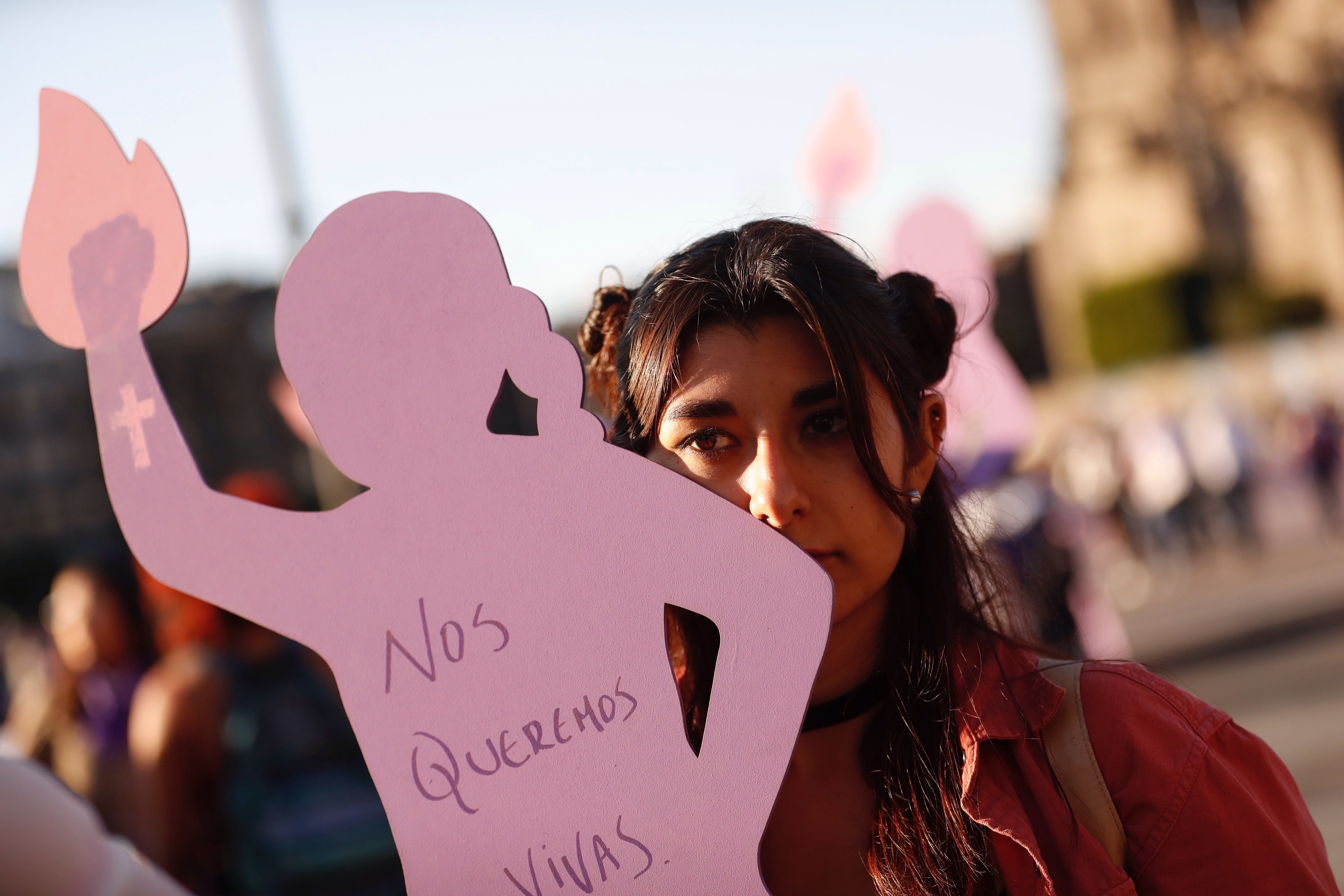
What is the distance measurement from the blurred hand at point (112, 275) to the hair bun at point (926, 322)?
870 millimetres

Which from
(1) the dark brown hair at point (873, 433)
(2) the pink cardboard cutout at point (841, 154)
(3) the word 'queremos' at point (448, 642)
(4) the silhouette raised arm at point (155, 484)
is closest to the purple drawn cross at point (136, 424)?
(4) the silhouette raised arm at point (155, 484)

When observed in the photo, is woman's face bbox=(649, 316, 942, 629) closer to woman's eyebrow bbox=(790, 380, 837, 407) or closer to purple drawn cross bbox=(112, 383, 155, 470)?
woman's eyebrow bbox=(790, 380, 837, 407)

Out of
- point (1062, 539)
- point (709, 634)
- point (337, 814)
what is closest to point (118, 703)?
point (337, 814)

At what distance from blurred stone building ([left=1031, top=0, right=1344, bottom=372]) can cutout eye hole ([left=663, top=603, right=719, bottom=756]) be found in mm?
23558

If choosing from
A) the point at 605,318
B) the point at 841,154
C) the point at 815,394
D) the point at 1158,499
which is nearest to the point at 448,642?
the point at 815,394

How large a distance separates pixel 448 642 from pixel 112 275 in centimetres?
49

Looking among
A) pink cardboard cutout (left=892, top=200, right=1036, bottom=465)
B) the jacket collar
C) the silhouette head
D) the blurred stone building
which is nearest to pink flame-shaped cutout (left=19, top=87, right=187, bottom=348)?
the silhouette head

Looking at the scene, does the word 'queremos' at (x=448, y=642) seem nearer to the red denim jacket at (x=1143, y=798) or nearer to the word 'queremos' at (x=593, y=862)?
the word 'queremos' at (x=593, y=862)

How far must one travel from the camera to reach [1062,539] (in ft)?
17.6

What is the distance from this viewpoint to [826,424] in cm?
132

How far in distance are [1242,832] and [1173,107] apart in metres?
28.7

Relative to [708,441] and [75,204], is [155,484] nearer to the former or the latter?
[75,204]

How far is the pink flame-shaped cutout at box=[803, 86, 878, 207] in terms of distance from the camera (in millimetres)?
2697

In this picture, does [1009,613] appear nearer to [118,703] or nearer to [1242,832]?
[1242,832]
